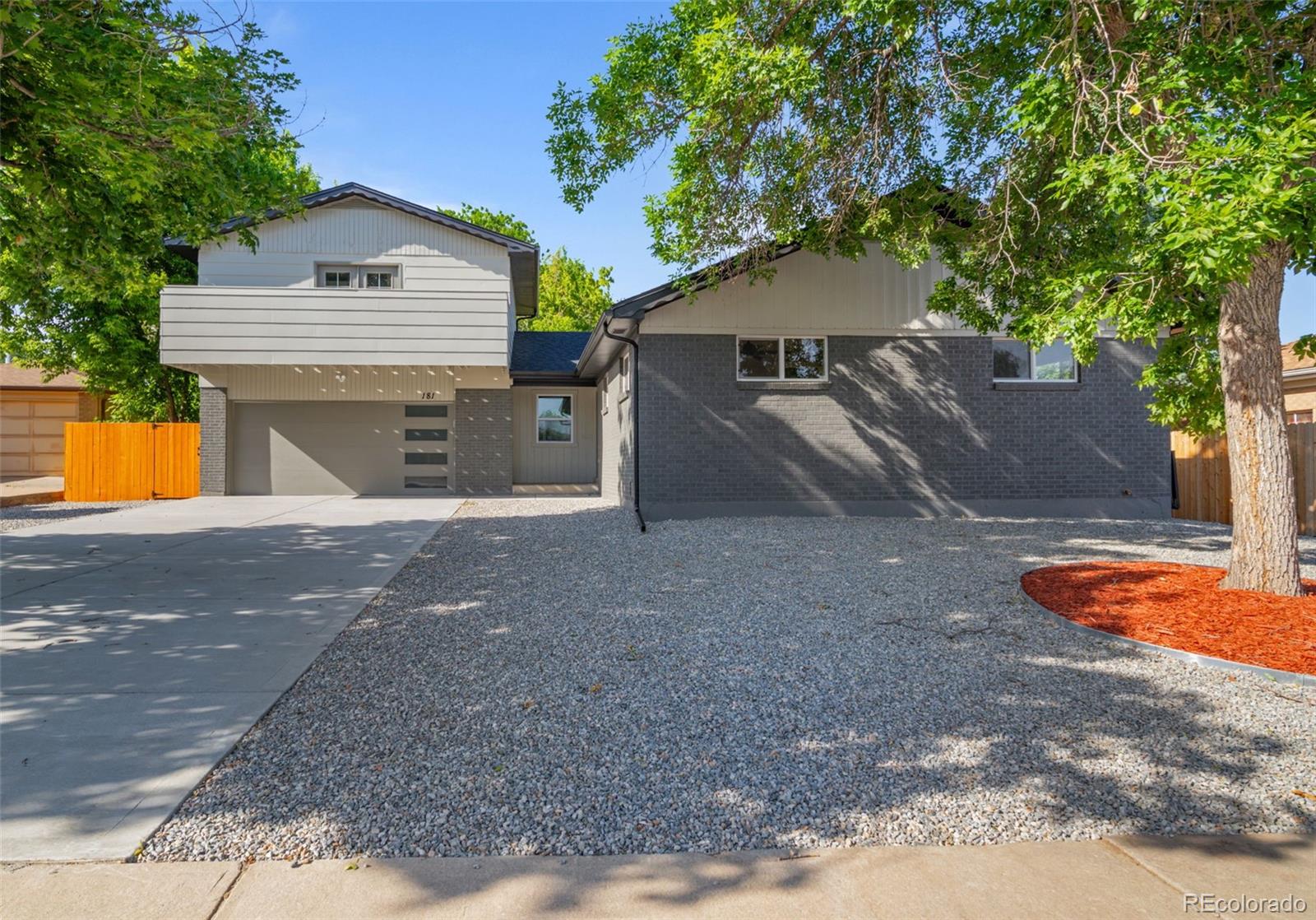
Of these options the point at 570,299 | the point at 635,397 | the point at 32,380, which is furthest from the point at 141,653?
the point at 570,299

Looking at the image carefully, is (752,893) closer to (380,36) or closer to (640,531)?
(640,531)

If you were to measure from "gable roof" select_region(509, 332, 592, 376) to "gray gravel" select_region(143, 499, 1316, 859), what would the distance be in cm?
1138

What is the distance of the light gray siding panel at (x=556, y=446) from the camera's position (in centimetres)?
1741

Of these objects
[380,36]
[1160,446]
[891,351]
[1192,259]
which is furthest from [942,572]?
[380,36]

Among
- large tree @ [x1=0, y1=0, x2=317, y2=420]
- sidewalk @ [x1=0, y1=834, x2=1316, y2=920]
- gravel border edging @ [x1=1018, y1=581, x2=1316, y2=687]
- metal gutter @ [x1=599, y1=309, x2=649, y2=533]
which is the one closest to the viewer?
sidewalk @ [x1=0, y1=834, x2=1316, y2=920]

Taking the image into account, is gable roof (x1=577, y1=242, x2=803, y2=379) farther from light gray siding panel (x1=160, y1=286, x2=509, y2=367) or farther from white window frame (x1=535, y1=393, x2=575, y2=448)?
white window frame (x1=535, y1=393, x2=575, y2=448)

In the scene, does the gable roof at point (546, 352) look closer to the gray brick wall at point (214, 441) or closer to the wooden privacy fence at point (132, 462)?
the gray brick wall at point (214, 441)

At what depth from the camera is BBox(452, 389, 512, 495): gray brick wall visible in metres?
16.5

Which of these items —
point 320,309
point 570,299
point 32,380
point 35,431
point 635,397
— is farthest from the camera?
point 570,299

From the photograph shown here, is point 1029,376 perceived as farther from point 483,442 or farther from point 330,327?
point 330,327

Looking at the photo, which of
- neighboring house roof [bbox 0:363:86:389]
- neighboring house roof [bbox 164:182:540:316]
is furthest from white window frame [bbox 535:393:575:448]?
neighboring house roof [bbox 0:363:86:389]

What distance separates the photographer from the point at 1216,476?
37.9ft

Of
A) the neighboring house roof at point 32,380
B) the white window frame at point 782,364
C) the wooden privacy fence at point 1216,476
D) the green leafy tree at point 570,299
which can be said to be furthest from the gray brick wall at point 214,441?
the green leafy tree at point 570,299

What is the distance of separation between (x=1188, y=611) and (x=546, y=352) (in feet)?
51.8
